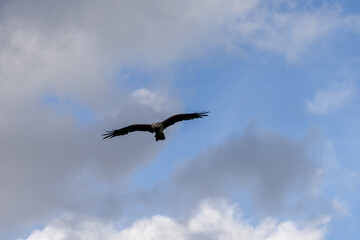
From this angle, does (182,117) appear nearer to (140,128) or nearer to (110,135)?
(140,128)

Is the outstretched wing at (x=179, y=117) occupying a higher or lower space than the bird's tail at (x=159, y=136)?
higher

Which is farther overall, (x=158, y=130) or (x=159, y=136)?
(x=158, y=130)

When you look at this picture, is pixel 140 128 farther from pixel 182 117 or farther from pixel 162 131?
pixel 182 117

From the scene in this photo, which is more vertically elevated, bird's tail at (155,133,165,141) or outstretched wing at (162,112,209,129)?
outstretched wing at (162,112,209,129)

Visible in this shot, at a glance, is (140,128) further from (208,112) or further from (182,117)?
(208,112)

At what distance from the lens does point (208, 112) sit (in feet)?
70.3

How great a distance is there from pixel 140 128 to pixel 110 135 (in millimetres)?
2276

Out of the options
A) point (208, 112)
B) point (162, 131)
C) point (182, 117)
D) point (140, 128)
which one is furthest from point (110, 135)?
point (208, 112)

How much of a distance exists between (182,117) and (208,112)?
2092mm

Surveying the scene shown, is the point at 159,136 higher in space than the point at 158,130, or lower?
lower

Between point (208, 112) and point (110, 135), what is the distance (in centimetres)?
749

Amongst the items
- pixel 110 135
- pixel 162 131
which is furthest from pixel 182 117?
pixel 110 135

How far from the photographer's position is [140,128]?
2189 cm
